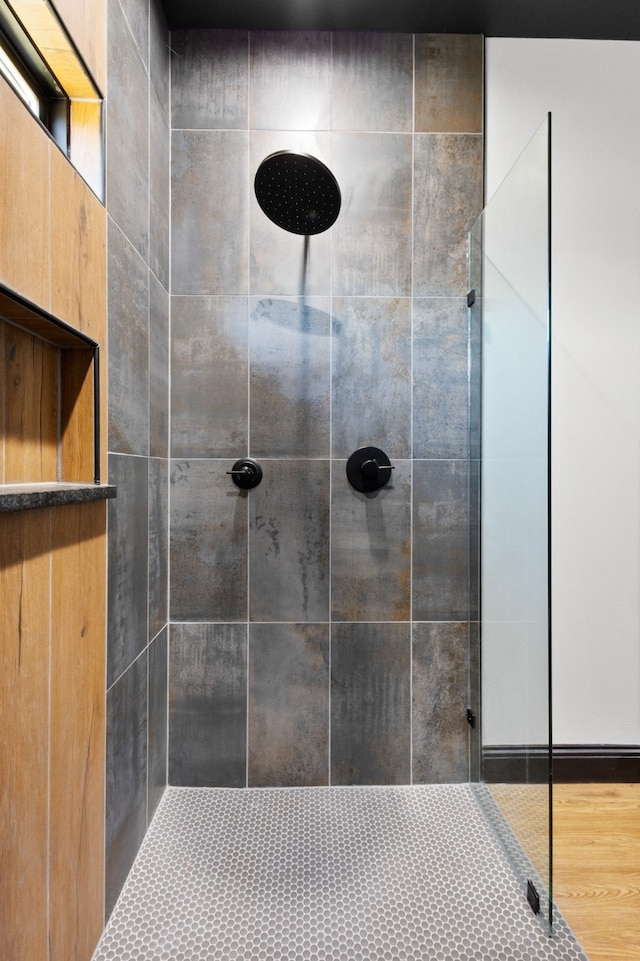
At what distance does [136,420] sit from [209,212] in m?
0.68

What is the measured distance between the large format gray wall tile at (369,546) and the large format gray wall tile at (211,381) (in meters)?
0.33

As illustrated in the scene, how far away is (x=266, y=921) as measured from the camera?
3.26ft

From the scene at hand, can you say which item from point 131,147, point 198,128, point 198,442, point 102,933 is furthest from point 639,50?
point 102,933

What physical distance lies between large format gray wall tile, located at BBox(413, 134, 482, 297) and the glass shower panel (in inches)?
2.3

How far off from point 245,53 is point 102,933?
7.00ft

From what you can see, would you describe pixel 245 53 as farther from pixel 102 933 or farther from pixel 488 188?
pixel 102 933

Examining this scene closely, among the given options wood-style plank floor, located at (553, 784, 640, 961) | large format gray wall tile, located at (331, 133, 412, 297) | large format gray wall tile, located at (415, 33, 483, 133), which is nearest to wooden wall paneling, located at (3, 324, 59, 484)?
large format gray wall tile, located at (331, 133, 412, 297)

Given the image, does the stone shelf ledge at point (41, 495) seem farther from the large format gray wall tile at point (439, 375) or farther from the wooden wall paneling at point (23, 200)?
the large format gray wall tile at point (439, 375)

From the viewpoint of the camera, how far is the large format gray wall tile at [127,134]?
988mm

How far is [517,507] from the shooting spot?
1146 millimetres

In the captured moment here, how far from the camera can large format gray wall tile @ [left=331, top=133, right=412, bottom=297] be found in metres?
1.41

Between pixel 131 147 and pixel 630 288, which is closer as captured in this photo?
pixel 131 147

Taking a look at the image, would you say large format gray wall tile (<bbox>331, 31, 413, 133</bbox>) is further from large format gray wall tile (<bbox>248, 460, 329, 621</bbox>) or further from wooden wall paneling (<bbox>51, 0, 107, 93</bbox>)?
large format gray wall tile (<bbox>248, 460, 329, 621</bbox>)

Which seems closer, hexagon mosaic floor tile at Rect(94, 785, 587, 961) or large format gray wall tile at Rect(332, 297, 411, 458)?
hexagon mosaic floor tile at Rect(94, 785, 587, 961)
